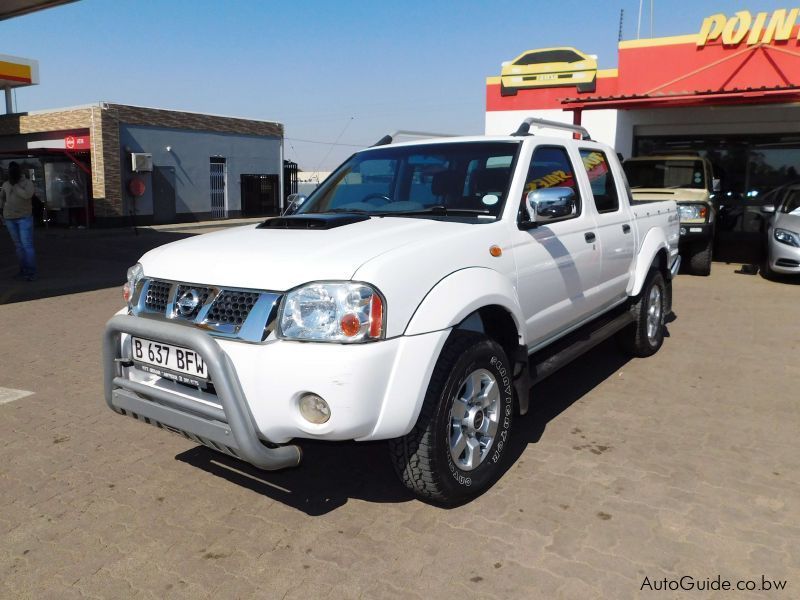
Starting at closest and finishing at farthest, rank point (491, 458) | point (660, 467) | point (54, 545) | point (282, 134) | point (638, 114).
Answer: point (54, 545)
point (491, 458)
point (660, 467)
point (638, 114)
point (282, 134)

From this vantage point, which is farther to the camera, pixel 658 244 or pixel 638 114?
pixel 638 114

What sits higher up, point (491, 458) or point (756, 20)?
point (756, 20)

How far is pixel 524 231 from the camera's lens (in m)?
3.86

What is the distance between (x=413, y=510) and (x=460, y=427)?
484 mm

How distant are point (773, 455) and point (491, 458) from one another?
1788mm

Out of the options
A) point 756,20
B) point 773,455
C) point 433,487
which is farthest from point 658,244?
point 756,20

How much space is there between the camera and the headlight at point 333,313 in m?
2.77

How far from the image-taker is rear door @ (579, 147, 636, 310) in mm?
4934

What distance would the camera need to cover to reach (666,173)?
11875 millimetres

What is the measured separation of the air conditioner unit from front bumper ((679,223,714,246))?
60.7 ft

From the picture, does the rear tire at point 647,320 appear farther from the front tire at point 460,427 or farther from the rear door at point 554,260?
the front tire at point 460,427

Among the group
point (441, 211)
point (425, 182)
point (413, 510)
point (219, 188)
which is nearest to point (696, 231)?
point (425, 182)

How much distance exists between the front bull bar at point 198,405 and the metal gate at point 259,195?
2586cm

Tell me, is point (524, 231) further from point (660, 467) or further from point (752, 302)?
point (752, 302)
